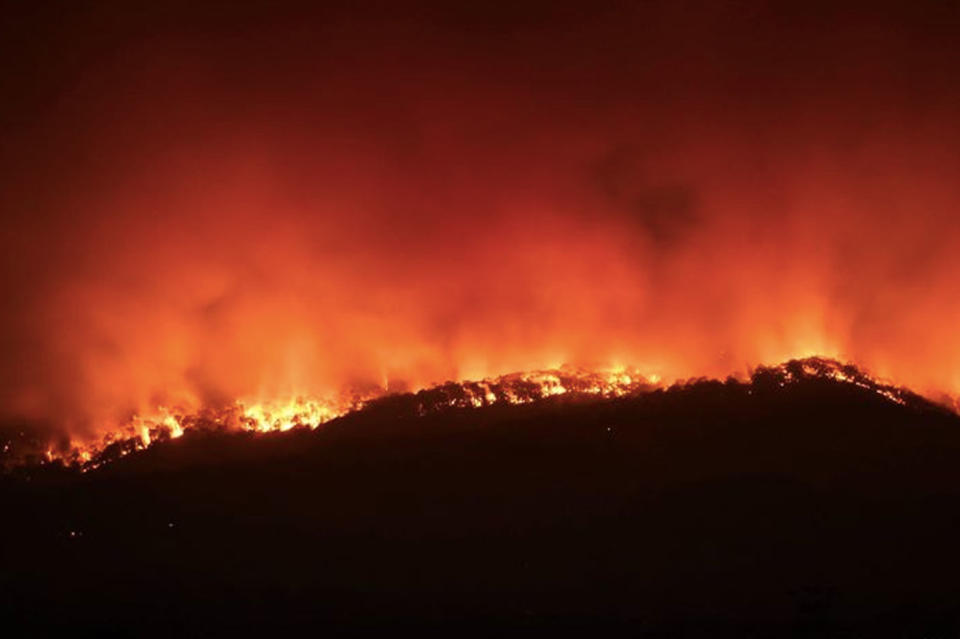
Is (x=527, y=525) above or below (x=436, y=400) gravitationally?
below

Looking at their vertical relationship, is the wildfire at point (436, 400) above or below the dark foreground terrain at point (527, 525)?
above

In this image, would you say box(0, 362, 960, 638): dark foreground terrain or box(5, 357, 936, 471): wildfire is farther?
box(5, 357, 936, 471): wildfire

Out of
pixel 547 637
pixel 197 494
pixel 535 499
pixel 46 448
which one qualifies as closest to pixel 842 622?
pixel 547 637

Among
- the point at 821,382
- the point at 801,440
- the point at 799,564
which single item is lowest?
the point at 799,564

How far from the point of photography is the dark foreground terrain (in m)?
21.5

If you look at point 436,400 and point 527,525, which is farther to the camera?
point 436,400

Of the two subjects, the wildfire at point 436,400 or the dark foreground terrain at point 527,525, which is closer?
the dark foreground terrain at point 527,525

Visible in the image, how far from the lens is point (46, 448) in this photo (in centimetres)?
3144

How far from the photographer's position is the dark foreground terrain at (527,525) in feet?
70.4

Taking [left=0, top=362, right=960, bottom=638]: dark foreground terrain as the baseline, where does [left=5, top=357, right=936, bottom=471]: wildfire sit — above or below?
above

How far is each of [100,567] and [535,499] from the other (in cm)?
1109

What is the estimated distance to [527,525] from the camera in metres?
24.4

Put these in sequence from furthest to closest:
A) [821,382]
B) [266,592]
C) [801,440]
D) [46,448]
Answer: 1. [46,448]
2. [821,382]
3. [801,440]
4. [266,592]

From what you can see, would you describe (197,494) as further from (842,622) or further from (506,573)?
(842,622)
